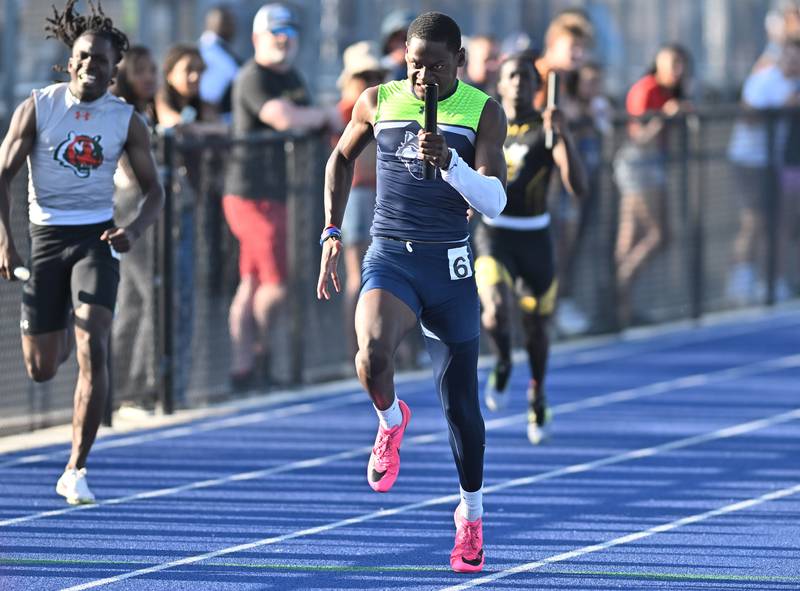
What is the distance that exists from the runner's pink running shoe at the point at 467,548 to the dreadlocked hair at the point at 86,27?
296 cm

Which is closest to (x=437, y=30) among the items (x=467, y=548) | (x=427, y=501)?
(x=467, y=548)

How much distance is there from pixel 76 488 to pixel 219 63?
15.6 feet

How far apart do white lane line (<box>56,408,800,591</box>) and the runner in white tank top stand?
1236mm

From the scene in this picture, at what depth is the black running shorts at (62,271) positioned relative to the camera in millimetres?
9062

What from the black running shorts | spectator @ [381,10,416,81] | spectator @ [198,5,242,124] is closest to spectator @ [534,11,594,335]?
spectator @ [381,10,416,81]

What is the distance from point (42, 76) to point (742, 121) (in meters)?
6.15

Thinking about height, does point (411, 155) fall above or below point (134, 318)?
above

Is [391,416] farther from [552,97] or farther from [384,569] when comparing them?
[552,97]

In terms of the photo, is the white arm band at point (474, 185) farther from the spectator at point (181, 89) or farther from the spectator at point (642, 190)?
the spectator at point (642, 190)

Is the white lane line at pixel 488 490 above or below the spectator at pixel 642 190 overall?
below

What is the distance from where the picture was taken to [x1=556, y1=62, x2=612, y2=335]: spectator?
14633 mm

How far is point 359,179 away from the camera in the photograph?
508 inches

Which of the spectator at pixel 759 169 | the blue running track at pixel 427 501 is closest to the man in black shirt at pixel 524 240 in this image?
the blue running track at pixel 427 501

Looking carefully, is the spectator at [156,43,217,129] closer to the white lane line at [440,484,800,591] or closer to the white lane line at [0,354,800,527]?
the white lane line at [0,354,800,527]
